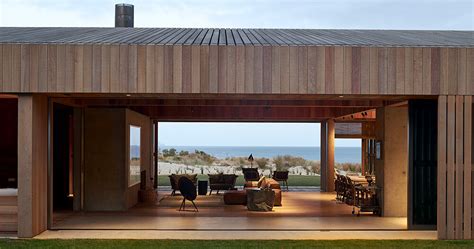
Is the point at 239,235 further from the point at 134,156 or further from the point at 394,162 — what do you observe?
the point at 134,156

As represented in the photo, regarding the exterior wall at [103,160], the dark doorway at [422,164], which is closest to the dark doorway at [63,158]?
the exterior wall at [103,160]

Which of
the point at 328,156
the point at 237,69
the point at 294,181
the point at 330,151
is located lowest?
the point at 294,181

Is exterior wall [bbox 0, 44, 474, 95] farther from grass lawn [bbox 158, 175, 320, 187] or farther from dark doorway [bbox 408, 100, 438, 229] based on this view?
grass lawn [bbox 158, 175, 320, 187]

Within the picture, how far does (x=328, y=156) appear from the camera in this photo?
64.9ft

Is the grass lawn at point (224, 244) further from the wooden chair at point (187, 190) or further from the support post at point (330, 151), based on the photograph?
the support post at point (330, 151)

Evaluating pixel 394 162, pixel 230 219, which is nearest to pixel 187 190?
pixel 230 219

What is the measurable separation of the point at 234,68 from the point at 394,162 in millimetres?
4920

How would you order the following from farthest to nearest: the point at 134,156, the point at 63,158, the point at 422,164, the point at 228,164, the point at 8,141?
the point at 228,164 < the point at 134,156 < the point at 63,158 < the point at 8,141 < the point at 422,164

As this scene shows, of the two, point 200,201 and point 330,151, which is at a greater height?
point 330,151

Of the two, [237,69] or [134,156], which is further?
[134,156]

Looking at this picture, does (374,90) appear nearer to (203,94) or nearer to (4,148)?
(203,94)

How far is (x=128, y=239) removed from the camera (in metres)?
9.32

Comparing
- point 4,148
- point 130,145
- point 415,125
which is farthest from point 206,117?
point 415,125

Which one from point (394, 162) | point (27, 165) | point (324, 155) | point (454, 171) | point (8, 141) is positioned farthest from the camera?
point (324, 155)
